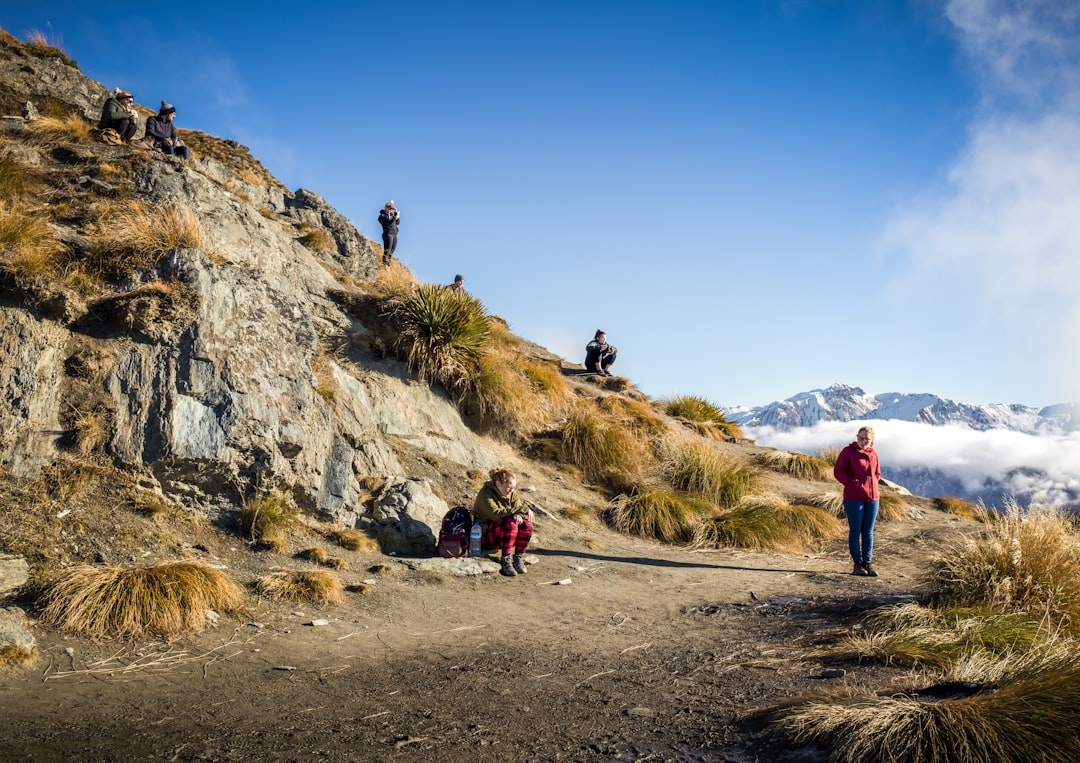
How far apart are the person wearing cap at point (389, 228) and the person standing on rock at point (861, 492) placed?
13.3 meters

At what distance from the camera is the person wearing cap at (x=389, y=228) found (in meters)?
18.1

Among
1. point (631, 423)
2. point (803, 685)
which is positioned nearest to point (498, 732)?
point (803, 685)

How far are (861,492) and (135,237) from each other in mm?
10498

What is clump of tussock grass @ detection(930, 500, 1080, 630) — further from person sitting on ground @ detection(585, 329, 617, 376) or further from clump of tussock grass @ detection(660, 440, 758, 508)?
person sitting on ground @ detection(585, 329, 617, 376)

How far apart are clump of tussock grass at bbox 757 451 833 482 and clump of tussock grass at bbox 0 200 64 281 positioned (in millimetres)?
14165

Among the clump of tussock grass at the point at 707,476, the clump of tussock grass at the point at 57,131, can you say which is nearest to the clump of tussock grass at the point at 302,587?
the clump of tussock grass at the point at 707,476

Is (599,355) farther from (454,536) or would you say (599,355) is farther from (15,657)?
(15,657)

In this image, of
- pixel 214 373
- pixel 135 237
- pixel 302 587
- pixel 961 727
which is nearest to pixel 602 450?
pixel 214 373

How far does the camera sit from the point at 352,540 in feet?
26.1

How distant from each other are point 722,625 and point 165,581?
5123 mm

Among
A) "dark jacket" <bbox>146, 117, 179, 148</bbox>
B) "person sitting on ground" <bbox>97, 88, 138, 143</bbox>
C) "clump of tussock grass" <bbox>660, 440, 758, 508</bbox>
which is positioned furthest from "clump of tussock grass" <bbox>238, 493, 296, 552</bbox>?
"dark jacket" <bbox>146, 117, 179, 148</bbox>

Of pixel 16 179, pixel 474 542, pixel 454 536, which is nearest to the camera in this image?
pixel 454 536

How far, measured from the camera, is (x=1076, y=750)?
2.78m

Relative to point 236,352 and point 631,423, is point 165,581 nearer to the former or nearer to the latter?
point 236,352
